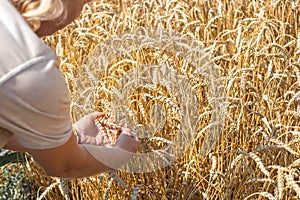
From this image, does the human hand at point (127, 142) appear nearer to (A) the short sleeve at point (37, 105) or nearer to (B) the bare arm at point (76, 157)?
(B) the bare arm at point (76, 157)

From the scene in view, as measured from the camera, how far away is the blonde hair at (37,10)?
1.24 metres

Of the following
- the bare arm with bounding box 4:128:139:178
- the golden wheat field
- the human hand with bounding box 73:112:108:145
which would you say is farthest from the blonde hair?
the golden wheat field

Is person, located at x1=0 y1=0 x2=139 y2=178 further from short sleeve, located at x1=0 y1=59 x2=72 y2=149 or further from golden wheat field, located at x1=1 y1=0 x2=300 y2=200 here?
golden wheat field, located at x1=1 y1=0 x2=300 y2=200

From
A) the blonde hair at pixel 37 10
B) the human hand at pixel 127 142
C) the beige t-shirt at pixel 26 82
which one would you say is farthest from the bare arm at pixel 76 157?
the blonde hair at pixel 37 10

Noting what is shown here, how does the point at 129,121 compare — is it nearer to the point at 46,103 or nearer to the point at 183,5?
the point at 46,103

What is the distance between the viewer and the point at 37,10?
1243 millimetres

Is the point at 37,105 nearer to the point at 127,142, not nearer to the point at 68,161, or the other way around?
the point at 68,161

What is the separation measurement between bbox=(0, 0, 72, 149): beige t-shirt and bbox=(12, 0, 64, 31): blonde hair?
0.03 metres

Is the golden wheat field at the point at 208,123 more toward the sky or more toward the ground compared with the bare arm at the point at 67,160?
more toward the ground

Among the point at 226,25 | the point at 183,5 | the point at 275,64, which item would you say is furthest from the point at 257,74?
the point at 183,5

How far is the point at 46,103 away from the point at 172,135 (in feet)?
3.28

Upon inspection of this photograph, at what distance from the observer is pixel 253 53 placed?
2613mm

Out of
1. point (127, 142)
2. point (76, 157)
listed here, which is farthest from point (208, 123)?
point (76, 157)

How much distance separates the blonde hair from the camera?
1237mm
